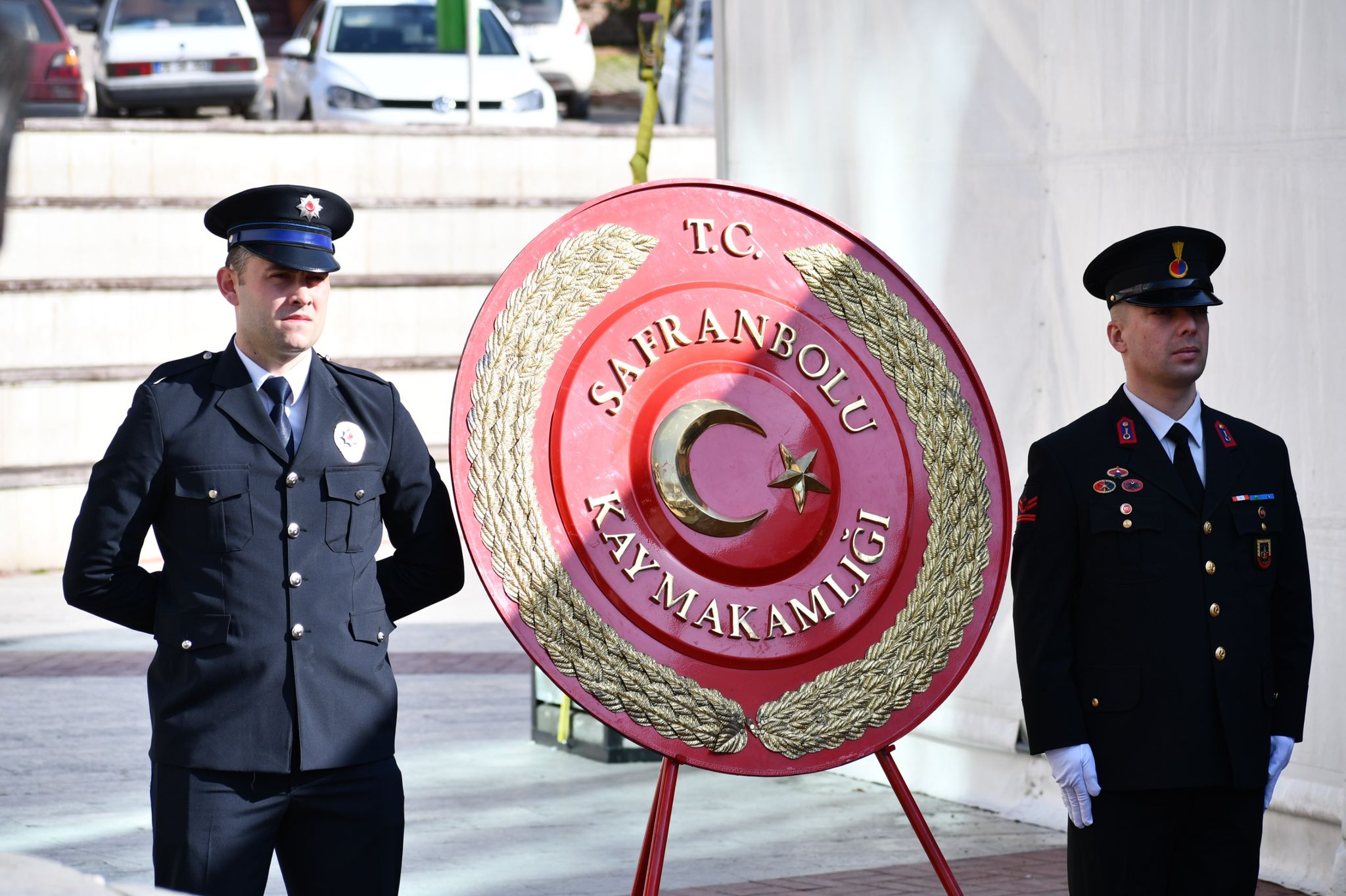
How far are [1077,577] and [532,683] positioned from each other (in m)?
4.31

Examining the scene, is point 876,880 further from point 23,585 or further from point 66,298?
point 66,298

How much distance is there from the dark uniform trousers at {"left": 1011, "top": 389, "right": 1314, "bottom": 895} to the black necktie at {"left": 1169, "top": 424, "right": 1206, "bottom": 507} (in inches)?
0.9

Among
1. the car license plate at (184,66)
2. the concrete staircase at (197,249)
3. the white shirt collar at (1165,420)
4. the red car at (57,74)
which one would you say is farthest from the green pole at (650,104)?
the car license plate at (184,66)

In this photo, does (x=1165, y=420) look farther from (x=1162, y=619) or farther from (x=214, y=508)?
(x=214, y=508)

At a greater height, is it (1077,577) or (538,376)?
(538,376)

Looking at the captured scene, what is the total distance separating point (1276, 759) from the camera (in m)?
3.79

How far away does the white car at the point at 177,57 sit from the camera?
1866 centimetres

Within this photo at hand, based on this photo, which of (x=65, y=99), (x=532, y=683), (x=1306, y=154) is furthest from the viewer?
(x=65, y=99)

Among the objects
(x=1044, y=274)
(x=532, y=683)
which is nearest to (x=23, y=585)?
(x=532, y=683)

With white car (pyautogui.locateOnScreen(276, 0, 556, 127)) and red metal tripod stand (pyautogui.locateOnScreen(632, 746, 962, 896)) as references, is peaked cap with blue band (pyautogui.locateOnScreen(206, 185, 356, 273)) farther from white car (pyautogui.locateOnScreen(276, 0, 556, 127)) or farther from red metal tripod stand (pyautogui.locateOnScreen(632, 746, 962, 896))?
white car (pyautogui.locateOnScreen(276, 0, 556, 127))

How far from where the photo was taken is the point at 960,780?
22.0 ft

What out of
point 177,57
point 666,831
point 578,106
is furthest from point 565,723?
point 578,106

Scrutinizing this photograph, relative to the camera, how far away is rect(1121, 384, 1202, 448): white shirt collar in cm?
386

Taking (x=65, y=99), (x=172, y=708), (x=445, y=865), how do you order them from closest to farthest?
(x=172, y=708) < (x=445, y=865) < (x=65, y=99)
